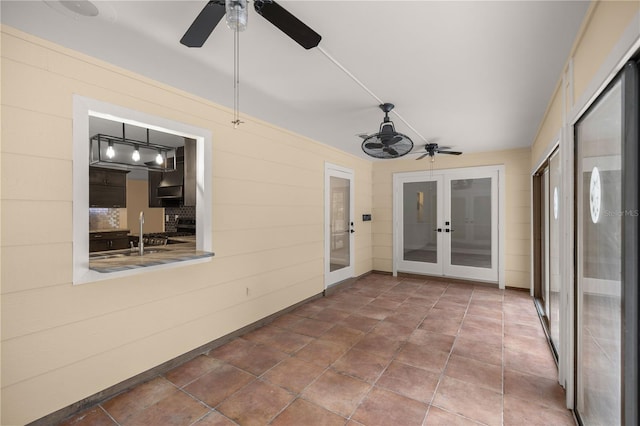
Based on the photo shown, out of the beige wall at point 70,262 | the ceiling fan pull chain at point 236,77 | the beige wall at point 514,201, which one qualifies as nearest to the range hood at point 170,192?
Result: the beige wall at point 70,262

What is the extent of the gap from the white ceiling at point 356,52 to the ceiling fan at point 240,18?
0.90 ft

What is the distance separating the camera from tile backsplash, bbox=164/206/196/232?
5938 millimetres

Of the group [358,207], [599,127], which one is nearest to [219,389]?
[599,127]

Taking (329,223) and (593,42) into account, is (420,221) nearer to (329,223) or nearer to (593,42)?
(329,223)

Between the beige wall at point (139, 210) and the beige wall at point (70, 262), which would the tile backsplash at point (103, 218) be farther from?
the beige wall at point (70, 262)

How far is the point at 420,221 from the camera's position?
6219 mm

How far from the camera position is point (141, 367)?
96.4 inches

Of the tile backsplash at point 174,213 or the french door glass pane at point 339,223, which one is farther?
the tile backsplash at point 174,213

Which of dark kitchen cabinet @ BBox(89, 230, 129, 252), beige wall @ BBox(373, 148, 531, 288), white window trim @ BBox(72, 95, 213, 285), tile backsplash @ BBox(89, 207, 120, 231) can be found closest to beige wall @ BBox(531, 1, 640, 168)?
white window trim @ BBox(72, 95, 213, 285)

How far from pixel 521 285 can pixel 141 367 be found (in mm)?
5822

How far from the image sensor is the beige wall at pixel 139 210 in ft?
23.0

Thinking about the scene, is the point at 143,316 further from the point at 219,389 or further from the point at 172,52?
→ the point at 172,52

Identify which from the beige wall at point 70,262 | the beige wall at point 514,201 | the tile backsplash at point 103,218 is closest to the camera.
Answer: the beige wall at point 70,262

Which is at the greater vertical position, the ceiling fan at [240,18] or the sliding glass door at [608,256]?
the ceiling fan at [240,18]
